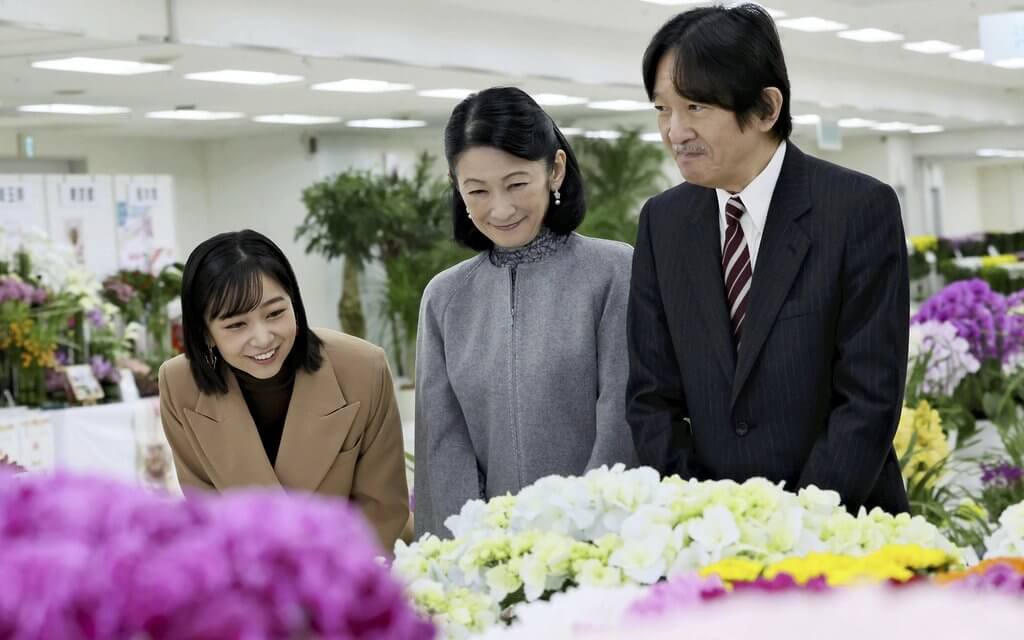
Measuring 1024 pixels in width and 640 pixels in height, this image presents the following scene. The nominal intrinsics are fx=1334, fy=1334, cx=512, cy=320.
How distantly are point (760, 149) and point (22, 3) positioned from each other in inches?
202

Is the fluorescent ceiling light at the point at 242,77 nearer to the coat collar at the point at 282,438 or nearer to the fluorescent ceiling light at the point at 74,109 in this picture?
the fluorescent ceiling light at the point at 74,109

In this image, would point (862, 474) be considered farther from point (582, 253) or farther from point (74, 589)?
point (74, 589)

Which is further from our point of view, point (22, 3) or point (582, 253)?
point (22, 3)

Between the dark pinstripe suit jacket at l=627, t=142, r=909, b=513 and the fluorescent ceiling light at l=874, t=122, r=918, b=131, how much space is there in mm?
17578

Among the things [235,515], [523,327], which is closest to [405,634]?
[235,515]

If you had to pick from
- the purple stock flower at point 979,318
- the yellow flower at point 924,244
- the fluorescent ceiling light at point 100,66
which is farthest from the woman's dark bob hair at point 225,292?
the yellow flower at point 924,244

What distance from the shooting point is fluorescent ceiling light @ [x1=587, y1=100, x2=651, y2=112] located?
43.4ft

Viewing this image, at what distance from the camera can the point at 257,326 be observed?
2.13m

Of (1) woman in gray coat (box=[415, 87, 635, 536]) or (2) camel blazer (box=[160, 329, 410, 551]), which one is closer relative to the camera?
(1) woman in gray coat (box=[415, 87, 635, 536])

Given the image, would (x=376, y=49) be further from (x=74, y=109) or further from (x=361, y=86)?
(x=74, y=109)

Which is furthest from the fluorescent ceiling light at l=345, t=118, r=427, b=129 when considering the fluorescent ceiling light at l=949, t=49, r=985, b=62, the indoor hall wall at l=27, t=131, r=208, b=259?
the fluorescent ceiling light at l=949, t=49, r=985, b=62

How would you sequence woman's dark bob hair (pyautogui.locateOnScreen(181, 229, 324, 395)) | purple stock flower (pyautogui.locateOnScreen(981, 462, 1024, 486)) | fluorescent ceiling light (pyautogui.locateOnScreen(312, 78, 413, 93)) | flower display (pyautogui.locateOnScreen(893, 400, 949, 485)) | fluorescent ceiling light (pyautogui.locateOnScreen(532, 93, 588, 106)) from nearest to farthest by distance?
woman's dark bob hair (pyautogui.locateOnScreen(181, 229, 324, 395)) → flower display (pyautogui.locateOnScreen(893, 400, 949, 485)) → purple stock flower (pyautogui.locateOnScreen(981, 462, 1024, 486)) → fluorescent ceiling light (pyautogui.locateOnScreen(312, 78, 413, 93)) → fluorescent ceiling light (pyautogui.locateOnScreen(532, 93, 588, 106))

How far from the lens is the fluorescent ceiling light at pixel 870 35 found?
11.4 meters

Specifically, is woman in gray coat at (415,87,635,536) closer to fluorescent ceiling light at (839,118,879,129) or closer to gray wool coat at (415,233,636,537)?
gray wool coat at (415,233,636,537)
